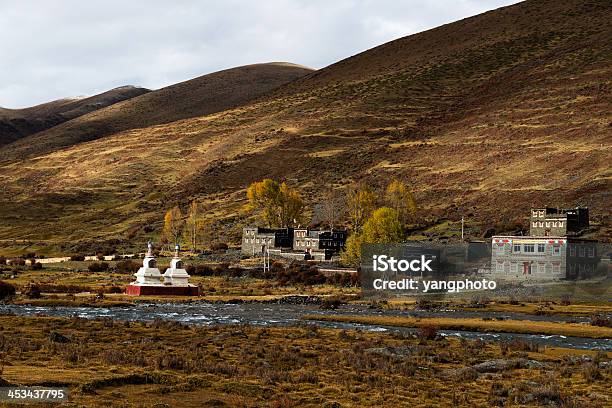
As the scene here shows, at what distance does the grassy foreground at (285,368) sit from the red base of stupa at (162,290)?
30.7 m

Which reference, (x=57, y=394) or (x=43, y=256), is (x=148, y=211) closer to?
(x=43, y=256)

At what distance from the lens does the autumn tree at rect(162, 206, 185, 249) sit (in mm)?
158625

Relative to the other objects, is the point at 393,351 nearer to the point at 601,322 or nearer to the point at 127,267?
the point at 601,322

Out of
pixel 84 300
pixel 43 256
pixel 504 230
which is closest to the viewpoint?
pixel 84 300

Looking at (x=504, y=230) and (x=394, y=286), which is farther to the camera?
(x=504, y=230)

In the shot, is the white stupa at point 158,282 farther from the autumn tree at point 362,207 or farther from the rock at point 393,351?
the autumn tree at point 362,207

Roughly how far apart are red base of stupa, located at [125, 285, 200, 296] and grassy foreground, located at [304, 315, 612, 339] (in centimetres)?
2335

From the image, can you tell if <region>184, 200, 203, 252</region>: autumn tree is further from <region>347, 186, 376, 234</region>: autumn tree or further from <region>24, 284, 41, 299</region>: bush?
<region>24, 284, 41, 299</region>: bush

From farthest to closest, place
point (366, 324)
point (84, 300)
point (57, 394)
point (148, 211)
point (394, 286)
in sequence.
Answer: point (148, 211) < point (394, 286) < point (84, 300) < point (366, 324) < point (57, 394)

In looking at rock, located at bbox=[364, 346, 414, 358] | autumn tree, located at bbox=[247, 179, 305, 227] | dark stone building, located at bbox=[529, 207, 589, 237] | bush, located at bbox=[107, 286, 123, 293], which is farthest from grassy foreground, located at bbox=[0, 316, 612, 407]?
autumn tree, located at bbox=[247, 179, 305, 227]

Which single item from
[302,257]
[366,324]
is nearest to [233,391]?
[366,324]

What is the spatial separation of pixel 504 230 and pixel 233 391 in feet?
325

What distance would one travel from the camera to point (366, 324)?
6050cm

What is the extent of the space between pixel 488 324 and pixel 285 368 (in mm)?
27023
